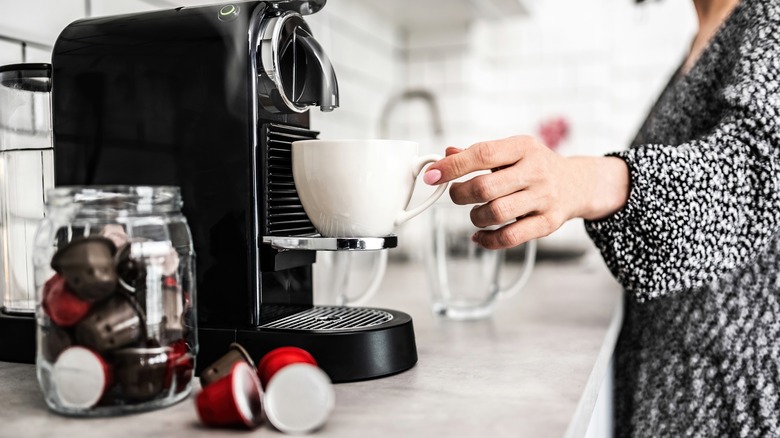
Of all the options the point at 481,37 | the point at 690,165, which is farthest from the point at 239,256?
the point at 481,37

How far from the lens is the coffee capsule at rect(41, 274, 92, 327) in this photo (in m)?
0.50

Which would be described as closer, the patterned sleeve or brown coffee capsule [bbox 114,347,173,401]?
brown coffee capsule [bbox 114,347,173,401]

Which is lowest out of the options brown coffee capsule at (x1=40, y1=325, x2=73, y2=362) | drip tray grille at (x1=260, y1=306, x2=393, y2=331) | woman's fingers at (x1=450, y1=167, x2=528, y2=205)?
drip tray grille at (x1=260, y1=306, x2=393, y2=331)

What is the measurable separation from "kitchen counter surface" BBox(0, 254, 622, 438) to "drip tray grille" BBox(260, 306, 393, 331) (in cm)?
6

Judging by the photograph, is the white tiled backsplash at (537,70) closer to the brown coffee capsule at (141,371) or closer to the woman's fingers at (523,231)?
the woman's fingers at (523,231)

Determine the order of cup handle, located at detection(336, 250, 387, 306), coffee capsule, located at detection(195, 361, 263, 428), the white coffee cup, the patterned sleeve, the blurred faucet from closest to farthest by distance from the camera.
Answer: coffee capsule, located at detection(195, 361, 263, 428) → the white coffee cup → the patterned sleeve → cup handle, located at detection(336, 250, 387, 306) → the blurred faucet

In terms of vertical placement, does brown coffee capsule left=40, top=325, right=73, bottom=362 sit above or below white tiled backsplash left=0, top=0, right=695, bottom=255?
below

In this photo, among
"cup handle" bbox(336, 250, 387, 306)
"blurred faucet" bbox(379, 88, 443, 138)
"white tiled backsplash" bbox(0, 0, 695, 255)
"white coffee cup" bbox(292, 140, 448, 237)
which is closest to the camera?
"white coffee cup" bbox(292, 140, 448, 237)

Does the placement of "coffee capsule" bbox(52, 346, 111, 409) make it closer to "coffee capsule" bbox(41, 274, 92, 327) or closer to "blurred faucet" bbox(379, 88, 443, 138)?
"coffee capsule" bbox(41, 274, 92, 327)

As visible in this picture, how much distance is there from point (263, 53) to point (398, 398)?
326 millimetres

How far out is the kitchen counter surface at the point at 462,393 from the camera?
492mm

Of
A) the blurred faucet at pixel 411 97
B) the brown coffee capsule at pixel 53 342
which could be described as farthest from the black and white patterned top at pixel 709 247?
Answer: the blurred faucet at pixel 411 97

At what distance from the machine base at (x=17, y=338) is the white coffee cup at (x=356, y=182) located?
0.95 feet

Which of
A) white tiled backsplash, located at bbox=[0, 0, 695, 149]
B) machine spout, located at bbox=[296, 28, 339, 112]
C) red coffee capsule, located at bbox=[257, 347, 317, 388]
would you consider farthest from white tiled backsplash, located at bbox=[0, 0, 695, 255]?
red coffee capsule, located at bbox=[257, 347, 317, 388]
